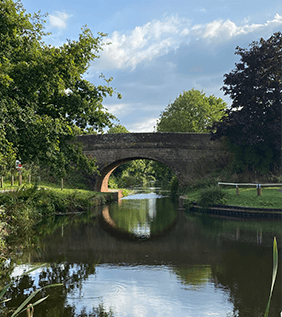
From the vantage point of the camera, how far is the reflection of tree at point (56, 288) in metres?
4.70

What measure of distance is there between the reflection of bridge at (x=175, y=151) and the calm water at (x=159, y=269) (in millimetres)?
10509

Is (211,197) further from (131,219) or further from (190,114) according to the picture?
(190,114)

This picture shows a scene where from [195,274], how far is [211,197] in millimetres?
10070

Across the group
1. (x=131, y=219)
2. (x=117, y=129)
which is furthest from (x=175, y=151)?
(x=117, y=129)

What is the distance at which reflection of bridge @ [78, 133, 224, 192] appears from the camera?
74.0 feet

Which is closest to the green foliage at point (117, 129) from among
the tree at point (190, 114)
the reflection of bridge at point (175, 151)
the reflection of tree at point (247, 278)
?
the tree at point (190, 114)

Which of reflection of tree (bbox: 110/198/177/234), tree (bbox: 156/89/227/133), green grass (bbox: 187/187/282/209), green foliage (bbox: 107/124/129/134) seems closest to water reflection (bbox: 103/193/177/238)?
reflection of tree (bbox: 110/198/177/234)

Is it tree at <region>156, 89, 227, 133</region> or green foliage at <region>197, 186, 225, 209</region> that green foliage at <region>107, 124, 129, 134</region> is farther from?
green foliage at <region>197, 186, 225, 209</region>

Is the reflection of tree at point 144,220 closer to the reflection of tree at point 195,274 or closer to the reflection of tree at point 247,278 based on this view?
the reflection of tree at point 247,278

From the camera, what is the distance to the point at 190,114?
1483 inches

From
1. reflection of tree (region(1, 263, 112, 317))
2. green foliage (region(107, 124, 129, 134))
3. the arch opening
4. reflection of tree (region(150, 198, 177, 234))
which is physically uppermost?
green foliage (region(107, 124, 129, 134))

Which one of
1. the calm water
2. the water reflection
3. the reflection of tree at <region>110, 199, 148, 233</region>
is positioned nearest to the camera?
the calm water

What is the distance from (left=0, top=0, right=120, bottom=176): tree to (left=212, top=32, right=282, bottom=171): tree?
10823 millimetres

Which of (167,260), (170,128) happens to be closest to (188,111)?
(170,128)
